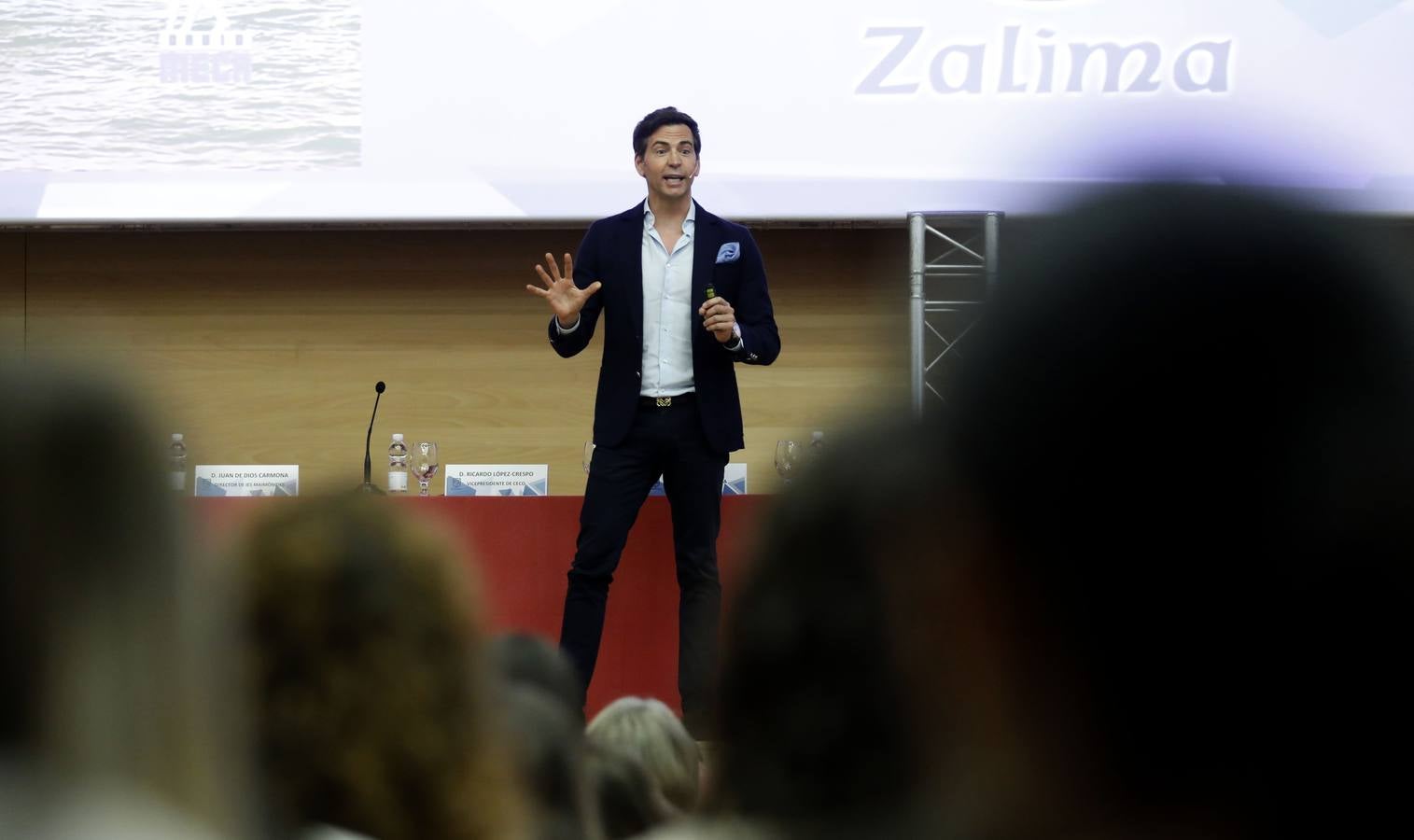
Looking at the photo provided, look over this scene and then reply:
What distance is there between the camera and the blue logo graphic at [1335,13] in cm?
510

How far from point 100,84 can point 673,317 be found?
2.93 m

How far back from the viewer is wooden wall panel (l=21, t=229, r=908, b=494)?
19.1 ft

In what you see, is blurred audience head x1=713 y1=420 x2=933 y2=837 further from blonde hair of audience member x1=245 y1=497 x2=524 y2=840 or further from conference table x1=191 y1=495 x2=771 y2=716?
conference table x1=191 y1=495 x2=771 y2=716

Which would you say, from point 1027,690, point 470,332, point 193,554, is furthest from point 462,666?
point 470,332

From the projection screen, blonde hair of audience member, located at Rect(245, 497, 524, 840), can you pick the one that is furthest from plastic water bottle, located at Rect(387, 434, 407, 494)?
blonde hair of audience member, located at Rect(245, 497, 524, 840)

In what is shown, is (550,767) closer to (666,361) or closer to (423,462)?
(666,361)

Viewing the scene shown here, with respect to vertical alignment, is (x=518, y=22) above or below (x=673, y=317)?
above

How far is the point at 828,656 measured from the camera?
42 cm

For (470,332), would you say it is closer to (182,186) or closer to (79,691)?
(182,186)

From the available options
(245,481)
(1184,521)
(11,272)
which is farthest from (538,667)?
(11,272)

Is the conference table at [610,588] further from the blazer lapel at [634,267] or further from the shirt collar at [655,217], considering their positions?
the shirt collar at [655,217]

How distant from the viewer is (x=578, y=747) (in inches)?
39.9

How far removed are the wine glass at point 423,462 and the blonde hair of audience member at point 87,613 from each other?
154 inches

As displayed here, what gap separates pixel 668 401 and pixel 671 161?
2.24ft
